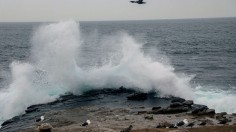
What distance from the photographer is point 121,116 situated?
33.8 metres

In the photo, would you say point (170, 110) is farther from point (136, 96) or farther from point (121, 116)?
point (136, 96)

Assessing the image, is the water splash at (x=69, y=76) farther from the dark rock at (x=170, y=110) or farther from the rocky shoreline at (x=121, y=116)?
the dark rock at (x=170, y=110)

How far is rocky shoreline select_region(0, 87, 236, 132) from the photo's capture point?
2952 centimetres

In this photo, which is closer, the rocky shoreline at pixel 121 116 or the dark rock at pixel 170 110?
the rocky shoreline at pixel 121 116

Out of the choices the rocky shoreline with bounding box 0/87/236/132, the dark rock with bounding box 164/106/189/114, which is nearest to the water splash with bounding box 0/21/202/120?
the rocky shoreline with bounding box 0/87/236/132

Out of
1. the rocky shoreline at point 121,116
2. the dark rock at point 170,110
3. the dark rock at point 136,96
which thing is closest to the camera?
the rocky shoreline at point 121,116

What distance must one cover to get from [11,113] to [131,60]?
1895 centimetres

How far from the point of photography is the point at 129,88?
48.4m

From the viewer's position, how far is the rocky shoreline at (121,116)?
29516 mm

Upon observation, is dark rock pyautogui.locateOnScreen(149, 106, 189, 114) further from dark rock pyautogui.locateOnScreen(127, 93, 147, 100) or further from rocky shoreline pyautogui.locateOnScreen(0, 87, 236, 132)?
dark rock pyautogui.locateOnScreen(127, 93, 147, 100)

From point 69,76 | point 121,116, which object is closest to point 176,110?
point 121,116

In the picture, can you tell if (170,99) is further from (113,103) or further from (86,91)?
(86,91)

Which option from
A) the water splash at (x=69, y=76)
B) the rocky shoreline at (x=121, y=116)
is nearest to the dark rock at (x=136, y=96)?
the rocky shoreline at (x=121, y=116)

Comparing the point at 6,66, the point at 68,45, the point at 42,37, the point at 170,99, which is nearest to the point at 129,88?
the point at 170,99
